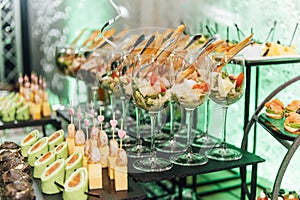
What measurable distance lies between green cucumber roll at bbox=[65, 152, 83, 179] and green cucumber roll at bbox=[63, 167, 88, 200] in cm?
5

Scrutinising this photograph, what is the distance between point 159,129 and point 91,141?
0.64 meters

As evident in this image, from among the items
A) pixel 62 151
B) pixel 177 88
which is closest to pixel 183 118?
pixel 177 88

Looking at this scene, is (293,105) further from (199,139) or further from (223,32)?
(223,32)

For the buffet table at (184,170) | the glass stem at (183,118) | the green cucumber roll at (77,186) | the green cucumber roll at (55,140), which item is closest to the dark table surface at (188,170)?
the buffet table at (184,170)

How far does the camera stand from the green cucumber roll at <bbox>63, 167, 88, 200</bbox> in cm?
140

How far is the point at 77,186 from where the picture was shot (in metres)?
1.42

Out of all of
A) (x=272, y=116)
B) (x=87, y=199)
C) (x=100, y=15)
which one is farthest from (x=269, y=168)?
(x=100, y=15)

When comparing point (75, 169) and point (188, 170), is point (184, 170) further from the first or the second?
point (75, 169)

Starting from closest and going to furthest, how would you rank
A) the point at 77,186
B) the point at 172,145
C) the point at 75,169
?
the point at 77,186, the point at 75,169, the point at 172,145

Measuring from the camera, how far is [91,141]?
1.60 metres

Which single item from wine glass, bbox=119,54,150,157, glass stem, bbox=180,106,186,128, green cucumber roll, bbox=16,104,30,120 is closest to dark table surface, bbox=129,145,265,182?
wine glass, bbox=119,54,150,157

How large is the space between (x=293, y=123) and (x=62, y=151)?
2.91 ft

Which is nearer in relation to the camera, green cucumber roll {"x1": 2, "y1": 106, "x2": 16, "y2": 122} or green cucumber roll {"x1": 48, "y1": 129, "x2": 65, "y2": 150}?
green cucumber roll {"x1": 48, "y1": 129, "x2": 65, "y2": 150}

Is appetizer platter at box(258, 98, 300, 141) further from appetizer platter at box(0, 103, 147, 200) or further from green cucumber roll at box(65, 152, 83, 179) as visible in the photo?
green cucumber roll at box(65, 152, 83, 179)
